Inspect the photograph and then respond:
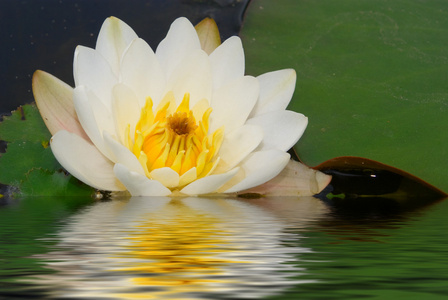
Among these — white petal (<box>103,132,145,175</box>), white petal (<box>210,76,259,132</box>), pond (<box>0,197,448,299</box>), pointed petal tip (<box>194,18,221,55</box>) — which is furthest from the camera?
pointed petal tip (<box>194,18,221,55</box>)

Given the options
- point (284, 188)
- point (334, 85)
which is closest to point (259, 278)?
point (284, 188)

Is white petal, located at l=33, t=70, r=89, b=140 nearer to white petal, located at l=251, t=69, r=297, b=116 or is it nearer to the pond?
the pond

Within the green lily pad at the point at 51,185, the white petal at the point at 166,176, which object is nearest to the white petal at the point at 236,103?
the white petal at the point at 166,176

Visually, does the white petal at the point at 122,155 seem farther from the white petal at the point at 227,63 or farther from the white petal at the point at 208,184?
the white petal at the point at 227,63

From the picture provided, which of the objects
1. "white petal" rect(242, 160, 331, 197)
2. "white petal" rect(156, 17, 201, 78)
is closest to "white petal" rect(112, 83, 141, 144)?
"white petal" rect(156, 17, 201, 78)

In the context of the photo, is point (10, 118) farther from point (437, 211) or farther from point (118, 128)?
point (437, 211)

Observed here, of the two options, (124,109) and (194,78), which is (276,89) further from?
(124,109)

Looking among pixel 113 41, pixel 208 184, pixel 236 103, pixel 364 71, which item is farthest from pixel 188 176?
pixel 364 71
